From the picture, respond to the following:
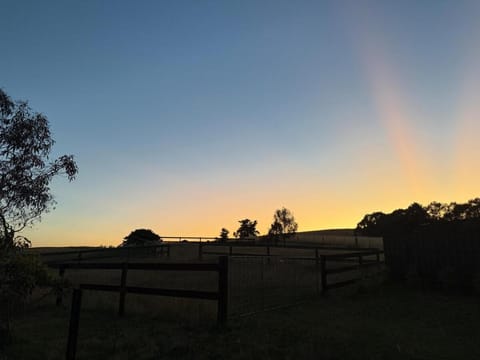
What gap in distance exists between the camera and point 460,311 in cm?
993

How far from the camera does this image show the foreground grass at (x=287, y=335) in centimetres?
640

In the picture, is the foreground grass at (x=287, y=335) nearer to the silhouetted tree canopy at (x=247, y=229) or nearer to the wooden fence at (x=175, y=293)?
the wooden fence at (x=175, y=293)

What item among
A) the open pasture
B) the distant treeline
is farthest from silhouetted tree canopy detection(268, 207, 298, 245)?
the open pasture

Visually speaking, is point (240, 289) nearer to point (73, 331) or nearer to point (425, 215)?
point (73, 331)

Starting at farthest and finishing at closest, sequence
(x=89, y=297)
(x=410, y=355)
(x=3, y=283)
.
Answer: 1. (x=89, y=297)
2. (x=3, y=283)
3. (x=410, y=355)

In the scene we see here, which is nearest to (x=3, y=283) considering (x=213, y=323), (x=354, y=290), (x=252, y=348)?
(x=213, y=323)

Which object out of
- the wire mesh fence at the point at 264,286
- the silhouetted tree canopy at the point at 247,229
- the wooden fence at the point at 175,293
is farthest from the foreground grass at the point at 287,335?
the silhouetted tree canopy at the point at 247,229

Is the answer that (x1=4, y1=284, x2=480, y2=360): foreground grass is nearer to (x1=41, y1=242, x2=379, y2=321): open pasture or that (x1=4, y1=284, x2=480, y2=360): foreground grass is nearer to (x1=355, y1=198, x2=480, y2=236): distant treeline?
(x1=41, y1=242, x2=379, y2=321): open pasture

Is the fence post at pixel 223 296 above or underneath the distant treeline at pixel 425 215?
underneath

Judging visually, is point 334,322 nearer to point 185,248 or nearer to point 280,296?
point 280,296

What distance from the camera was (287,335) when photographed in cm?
741

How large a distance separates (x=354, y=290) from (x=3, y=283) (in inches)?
405

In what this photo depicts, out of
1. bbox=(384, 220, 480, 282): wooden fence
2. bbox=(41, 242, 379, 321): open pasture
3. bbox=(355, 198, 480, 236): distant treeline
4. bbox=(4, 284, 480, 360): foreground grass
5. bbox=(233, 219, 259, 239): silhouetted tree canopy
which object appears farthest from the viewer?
bbox=(233, 219, 259, 239): silhouetted tree canopy

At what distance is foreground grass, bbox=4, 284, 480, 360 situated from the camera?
6398mm
